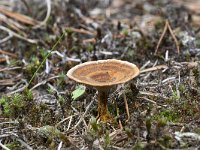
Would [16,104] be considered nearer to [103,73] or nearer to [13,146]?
[13,146]

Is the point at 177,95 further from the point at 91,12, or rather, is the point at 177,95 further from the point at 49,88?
the point at 91,12

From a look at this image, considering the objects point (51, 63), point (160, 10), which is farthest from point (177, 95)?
point (160, 10)

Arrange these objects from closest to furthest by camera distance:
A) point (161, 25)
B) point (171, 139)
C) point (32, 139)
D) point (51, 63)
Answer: point (171, 139) → point (32, 139) → point (51, 63) → point (161, 25)

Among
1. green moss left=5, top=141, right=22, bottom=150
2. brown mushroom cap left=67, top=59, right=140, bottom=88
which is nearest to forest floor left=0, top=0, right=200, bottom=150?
green moss left=5, top=141, right=22, bottom=150

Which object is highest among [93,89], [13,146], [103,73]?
[103,73]

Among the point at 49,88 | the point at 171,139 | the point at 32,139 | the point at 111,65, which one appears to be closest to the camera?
the point at 171,139

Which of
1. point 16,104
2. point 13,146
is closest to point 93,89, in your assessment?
point 16,104

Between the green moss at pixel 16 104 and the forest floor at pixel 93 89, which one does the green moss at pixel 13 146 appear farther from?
the green moss at pixel 16 104
